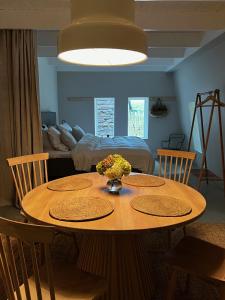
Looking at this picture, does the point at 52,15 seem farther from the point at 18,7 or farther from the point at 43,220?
the point at 43,220

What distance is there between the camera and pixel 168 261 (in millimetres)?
1562

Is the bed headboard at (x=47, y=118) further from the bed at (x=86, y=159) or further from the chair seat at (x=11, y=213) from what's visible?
the chair seat at (x=11, y=213)

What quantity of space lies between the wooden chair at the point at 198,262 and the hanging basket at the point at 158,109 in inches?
242

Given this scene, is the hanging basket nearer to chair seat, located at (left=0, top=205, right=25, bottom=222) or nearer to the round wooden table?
chair seat, located at (left=0, top=205, right=25, bottom=222)

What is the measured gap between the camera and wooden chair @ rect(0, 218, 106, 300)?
1.05 meters

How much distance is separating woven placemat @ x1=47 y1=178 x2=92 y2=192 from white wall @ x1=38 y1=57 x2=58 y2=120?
3.73 m

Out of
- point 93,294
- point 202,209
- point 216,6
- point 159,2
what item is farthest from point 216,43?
point 93,294

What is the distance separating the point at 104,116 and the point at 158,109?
162 cm

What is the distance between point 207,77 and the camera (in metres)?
5.09

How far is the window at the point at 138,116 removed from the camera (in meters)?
7.87

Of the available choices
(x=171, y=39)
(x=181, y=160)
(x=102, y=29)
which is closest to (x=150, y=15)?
(x=171, y=39)

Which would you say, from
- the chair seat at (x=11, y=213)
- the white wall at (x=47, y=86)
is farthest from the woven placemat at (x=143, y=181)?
the white wall at (x=47, y=86)

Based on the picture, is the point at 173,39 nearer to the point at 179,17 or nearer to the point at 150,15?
the point at 179,17

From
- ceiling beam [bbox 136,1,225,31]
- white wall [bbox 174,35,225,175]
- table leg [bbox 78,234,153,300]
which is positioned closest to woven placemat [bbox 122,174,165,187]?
table leg [bbox 78,234,153,300]
